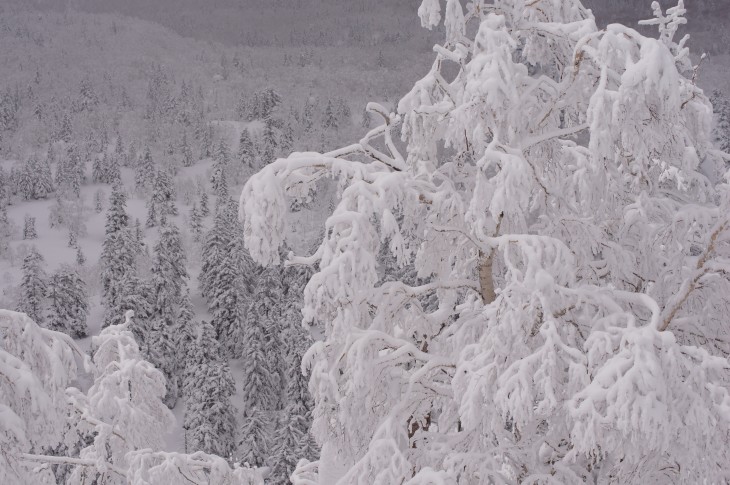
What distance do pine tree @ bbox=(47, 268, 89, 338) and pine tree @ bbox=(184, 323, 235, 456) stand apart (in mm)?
16216

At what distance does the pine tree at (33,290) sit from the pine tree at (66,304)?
0.77m

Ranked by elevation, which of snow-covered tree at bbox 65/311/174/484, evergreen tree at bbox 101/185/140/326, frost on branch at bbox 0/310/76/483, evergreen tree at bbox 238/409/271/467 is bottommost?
evergreen tree at bbox 238/409/271/467

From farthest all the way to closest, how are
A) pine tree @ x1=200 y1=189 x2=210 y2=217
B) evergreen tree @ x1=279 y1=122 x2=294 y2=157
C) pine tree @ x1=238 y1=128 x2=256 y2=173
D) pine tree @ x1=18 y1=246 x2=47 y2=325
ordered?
evergreen tree @ x1=279 y1=122 x2=294 y2=157 → pine tree @ x1=238 y1=128 x2=256 y2=173 → pine tree @ x1=200 y1=189 x2=210 y2=217 → pine tree @ x1=18 y1=246 x2=47 y2=325

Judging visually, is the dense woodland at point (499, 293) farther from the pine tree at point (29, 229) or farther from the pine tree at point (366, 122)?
the pine tree at point (366, 122)

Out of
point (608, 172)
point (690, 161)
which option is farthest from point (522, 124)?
point (690, 161)

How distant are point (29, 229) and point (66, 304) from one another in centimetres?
4009

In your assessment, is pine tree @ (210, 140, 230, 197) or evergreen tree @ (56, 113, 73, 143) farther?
evergreen tree @ (56, 113, 73, 143)

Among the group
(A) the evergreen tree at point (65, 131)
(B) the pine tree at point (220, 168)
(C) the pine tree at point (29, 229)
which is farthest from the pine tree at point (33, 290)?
(A) the evergreen tree at point (65, 131)

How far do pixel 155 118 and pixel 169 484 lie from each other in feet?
559

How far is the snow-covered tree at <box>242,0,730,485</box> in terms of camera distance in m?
3.74

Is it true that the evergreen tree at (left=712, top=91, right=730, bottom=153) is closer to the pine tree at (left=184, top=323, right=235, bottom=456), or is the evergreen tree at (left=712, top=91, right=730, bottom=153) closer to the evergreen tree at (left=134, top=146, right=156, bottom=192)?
the pine tree at (left=184, top=323, right=235, bottom=456)

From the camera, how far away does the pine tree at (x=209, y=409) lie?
4162 centimetres

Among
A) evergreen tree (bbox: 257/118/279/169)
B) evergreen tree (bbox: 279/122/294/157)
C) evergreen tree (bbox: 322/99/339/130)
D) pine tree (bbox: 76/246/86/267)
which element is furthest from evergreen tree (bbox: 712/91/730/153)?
evergreen tree (bbox: 322/99/339/130)

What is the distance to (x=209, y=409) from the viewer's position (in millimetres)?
42969
